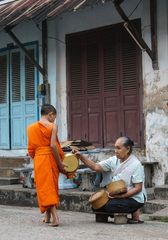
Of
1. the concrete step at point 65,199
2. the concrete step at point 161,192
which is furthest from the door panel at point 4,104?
the concrete step at point 161,192

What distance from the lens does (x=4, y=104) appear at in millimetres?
12438

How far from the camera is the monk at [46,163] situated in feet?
20.8

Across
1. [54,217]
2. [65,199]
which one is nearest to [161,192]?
[65,199]

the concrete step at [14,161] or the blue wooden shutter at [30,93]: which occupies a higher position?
the blue wooden shutter at [30,93]

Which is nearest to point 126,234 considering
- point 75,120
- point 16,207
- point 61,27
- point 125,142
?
point 125,142

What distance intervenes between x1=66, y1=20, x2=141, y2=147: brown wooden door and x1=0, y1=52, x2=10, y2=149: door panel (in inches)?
75.0

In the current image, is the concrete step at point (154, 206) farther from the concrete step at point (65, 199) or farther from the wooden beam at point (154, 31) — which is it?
the wooden beam at point (154, 31)

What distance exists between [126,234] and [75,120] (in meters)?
5.34

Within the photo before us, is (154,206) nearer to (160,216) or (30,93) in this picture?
(160,216)

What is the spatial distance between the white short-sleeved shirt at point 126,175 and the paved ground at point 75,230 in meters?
0.40

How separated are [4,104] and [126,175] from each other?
21.3 ft

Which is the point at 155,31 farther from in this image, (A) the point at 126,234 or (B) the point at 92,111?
(A) the point at 126,234

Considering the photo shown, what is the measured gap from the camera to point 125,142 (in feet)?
21.4

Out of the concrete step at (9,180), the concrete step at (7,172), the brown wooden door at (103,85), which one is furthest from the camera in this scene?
the concrete step at (7,172)
